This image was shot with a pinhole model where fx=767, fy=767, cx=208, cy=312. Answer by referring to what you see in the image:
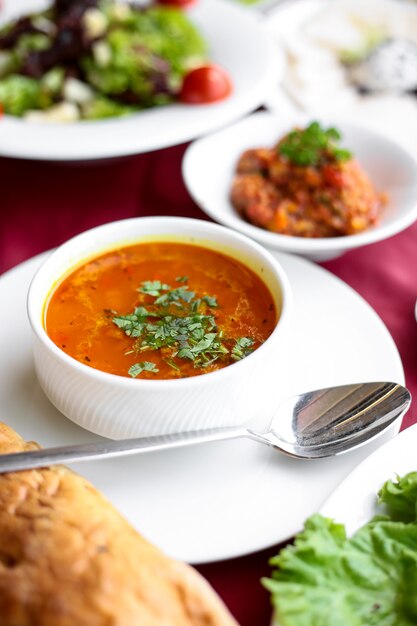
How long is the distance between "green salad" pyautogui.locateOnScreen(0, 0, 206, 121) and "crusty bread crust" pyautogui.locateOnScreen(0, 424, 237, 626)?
3.02 m

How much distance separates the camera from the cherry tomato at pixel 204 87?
4234mm

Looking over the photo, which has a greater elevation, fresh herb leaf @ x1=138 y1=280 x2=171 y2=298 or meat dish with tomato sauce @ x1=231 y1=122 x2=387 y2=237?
fresh herb leaf @ x1=138 y1=280 x2=171 y2=298

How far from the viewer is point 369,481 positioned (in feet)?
7.20

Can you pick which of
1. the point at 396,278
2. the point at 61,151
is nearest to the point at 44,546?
the point at 396,278

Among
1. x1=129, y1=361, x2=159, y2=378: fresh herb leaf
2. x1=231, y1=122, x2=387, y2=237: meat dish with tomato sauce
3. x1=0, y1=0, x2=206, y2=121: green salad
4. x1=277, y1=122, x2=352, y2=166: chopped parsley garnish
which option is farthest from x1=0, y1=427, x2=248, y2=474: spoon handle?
x1=0, y1=0, x2=206, y2=121: green salad

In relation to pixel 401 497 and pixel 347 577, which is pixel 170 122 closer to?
pixel 401 497

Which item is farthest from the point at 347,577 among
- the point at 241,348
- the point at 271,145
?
the point at 271,145

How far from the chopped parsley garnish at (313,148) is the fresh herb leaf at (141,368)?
1.69 meters

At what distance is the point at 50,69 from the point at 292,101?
157cm

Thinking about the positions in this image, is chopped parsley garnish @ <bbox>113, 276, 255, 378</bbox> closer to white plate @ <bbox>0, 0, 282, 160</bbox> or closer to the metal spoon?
the metal spoon

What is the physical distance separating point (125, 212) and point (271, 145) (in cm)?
90

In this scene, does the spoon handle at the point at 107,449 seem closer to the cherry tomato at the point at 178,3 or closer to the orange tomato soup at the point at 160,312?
the orange tomato soup at the point at 160,312

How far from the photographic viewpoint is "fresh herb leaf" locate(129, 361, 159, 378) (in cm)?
235

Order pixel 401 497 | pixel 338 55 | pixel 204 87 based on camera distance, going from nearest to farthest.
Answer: pixel 401 497 < pixel 204 87 < pixel 338 55
